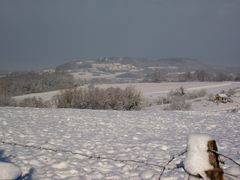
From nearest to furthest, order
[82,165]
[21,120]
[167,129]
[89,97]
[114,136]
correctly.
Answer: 1. [82,165]
2. [114,136]
3. [167,129]
4. [21,120]
5. [89,97]

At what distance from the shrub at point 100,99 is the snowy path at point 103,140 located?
8.11m

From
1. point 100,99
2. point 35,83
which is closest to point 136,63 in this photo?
point 35,83

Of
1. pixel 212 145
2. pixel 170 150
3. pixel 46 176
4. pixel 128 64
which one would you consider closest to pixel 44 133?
pixel 170 150

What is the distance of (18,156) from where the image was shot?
712 centimetres

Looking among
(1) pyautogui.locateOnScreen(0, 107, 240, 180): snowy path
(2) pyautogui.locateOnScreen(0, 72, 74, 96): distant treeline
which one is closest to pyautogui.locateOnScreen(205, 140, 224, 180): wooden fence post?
(1) pyautogui.locateOnScreen(0, 107, 240, 180): snowy path

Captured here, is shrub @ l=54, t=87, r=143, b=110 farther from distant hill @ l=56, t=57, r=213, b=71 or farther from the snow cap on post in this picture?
distant hill @ l=56, t=57, r=213, b=71

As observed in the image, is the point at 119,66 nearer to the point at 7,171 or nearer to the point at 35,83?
the point at 35,83

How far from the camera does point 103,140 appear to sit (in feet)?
30.9

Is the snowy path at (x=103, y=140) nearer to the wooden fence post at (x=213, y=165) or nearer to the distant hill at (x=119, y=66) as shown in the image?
the wooden fence post at (x=213, y=165)

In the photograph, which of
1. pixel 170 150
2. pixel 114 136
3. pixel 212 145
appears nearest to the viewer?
pixel 212 145

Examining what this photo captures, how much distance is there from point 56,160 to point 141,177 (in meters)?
1.69

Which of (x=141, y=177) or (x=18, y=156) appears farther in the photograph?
(x=18, y=156)

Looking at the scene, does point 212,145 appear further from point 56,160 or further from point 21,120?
point 21,120

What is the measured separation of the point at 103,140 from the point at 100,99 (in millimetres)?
13285
